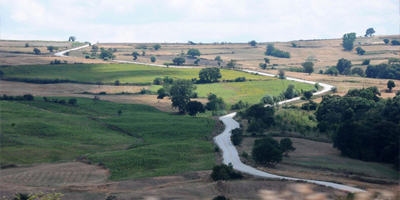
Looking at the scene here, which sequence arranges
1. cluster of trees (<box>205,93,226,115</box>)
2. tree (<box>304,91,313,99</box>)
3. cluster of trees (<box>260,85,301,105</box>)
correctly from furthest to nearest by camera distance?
tree (<box>304,91,313,99</box>)
cluster of trees (<box>260,85,301,105</box>)
cluster of trees (<box>205,93,226,115</box>)

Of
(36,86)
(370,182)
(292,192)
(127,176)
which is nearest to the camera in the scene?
(292,192)

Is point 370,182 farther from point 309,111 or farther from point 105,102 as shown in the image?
point 105,102

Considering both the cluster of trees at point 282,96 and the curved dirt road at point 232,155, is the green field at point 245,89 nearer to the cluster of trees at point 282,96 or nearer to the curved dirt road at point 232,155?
the cluster of trees at point 282,96

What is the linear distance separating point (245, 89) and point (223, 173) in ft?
340

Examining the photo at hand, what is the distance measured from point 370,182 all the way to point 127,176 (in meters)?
36.7

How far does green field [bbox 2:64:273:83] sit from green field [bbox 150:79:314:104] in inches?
519

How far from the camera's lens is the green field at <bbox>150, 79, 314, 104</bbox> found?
149 metres

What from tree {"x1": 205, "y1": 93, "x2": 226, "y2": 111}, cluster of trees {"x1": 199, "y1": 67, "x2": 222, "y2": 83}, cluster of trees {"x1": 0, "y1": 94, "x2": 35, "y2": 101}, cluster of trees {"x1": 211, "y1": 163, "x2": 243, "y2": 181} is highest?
cluster of trees {"x1": 199, "y1": 67, "x2": 222, "y2": 83}

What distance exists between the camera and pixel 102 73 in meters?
177

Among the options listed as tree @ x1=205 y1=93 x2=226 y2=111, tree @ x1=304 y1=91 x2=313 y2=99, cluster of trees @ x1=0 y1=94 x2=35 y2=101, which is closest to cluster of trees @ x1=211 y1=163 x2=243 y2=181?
tree @ x1=205 y1=93 x2=226 y2=111

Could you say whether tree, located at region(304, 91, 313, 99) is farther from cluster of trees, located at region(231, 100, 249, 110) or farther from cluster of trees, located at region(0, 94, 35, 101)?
cluster of trees, located at region(0, 94, 35, 101)

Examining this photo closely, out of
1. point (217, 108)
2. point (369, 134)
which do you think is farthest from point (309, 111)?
point (369, 134)

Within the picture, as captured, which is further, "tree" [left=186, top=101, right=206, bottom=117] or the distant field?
"tree" [left=186, top=101, right=206, bottom=117]

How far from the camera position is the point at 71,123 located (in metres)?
100
